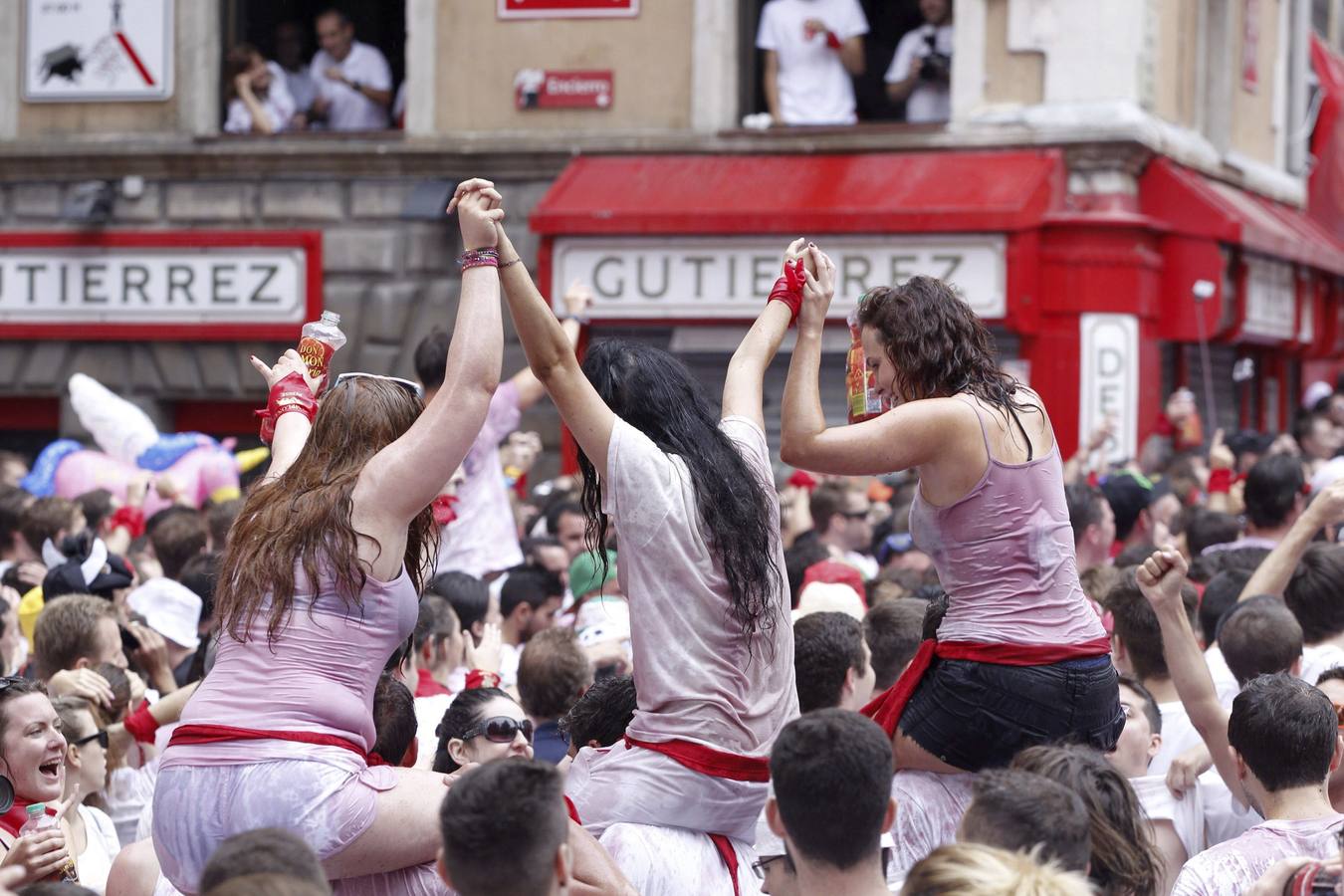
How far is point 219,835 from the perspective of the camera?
11.9 feet

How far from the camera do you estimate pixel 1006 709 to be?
409cm

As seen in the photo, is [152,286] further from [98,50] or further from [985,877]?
[985,877]

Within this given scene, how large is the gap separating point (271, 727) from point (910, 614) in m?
2.14

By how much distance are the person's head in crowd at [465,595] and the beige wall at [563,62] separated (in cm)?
768

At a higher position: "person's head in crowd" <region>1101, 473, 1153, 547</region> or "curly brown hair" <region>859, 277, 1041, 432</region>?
"curly brown hair" <region>859, 277, 1041, 432</region>

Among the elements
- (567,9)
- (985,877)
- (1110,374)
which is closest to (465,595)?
(985,877)

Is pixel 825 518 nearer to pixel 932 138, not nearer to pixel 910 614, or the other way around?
pixel 910 614

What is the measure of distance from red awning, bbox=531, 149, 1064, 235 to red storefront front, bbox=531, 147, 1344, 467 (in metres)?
0.01

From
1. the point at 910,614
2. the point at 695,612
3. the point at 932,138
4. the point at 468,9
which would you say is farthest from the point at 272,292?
the point at 695,612

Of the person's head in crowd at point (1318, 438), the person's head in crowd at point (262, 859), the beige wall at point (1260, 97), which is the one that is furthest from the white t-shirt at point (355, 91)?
the person's head in crowd at point (262, 859)

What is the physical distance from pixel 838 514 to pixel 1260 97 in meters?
9.35

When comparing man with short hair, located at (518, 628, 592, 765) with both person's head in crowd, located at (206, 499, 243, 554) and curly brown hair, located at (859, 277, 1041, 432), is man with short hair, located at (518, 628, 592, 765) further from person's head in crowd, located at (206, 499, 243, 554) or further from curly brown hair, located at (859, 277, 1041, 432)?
person's head in crowd, located at (206, 499, 243, 554)

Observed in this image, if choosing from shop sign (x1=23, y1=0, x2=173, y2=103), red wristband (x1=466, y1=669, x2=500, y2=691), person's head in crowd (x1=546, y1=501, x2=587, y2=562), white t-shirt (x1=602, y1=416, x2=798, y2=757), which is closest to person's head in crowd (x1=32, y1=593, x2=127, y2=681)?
red wristband (x1=466, y1=669, x2=500, y2=691)

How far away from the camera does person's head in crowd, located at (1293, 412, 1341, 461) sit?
13562 millimetres
